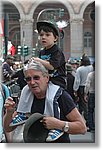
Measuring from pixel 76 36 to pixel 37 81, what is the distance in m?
0.45

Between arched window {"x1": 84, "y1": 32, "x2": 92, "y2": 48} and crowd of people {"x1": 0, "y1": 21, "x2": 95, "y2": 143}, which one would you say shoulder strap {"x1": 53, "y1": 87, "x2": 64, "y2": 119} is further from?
arched window {"x1": 84, "y1": 32, "x2": 92, "y2": 48}

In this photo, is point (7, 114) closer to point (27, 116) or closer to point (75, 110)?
point (27, 116)

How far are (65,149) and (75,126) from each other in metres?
0.24

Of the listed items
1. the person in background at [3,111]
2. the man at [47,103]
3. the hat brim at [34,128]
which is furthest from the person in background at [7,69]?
the hat brim at [34,128]

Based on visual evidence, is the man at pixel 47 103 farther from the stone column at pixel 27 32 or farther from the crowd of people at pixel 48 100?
the stone column at pixel 27 32

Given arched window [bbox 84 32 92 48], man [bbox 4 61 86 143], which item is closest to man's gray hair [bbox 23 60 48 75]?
man [bbox 4 61 86 143]

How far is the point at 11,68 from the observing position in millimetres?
2484

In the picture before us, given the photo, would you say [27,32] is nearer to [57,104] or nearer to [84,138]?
[57,104]

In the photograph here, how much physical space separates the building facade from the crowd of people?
0.06 metres

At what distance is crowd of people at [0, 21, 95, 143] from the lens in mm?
2174

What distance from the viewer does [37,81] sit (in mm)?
2191

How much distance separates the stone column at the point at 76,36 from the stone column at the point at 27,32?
27cm

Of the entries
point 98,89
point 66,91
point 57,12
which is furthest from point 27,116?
point 57,12

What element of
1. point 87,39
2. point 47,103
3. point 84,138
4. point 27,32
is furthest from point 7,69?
point 84,138
